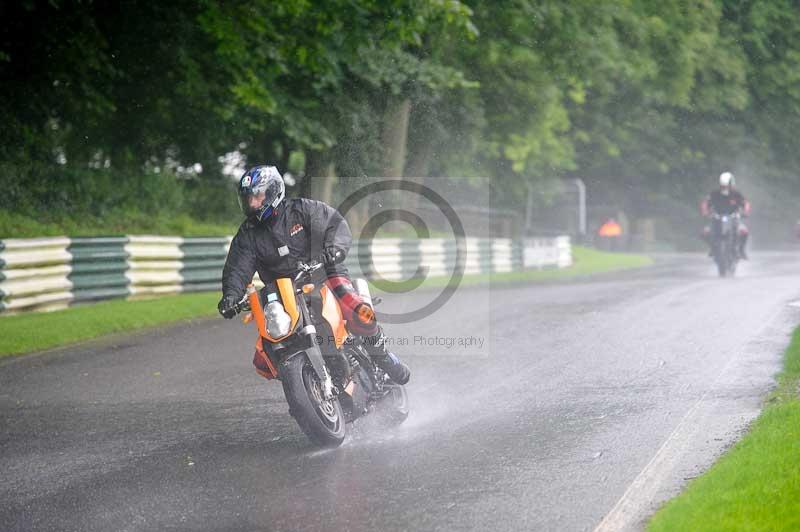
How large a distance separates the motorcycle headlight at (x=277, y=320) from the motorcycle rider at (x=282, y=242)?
0.92 ft

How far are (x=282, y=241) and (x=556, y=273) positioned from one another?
62.8 feet

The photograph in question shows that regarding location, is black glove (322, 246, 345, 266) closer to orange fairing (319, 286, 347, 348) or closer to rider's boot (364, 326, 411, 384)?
orange fairing (319, 286, 347, 348)

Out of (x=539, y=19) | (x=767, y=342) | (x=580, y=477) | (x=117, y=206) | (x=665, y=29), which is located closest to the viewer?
(x=580, y=477)

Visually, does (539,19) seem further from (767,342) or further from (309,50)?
(767,342)

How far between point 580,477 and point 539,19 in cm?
2105

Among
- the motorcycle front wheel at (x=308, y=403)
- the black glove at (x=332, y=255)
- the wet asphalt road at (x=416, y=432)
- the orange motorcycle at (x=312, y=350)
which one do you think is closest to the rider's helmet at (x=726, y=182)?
the wet asphalt road at (x=416, y=432)

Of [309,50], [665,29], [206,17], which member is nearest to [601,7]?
[665,29]

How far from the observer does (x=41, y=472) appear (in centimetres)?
681

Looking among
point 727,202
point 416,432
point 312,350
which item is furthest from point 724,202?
point 312,350

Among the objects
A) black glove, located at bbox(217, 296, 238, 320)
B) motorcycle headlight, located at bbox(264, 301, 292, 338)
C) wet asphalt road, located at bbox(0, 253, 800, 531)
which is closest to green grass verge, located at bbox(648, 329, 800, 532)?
wet asphalt road, located at bbox(0, 253, 800, 531)

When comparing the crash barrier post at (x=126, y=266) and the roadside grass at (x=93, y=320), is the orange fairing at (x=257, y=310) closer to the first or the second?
the roadside grass at (x=93, y=320)

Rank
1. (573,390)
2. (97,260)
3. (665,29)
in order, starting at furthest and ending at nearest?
(665,29), (97,260), (573,390)

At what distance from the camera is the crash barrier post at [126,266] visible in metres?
14.2

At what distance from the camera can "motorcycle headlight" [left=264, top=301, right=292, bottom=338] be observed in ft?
23.2
